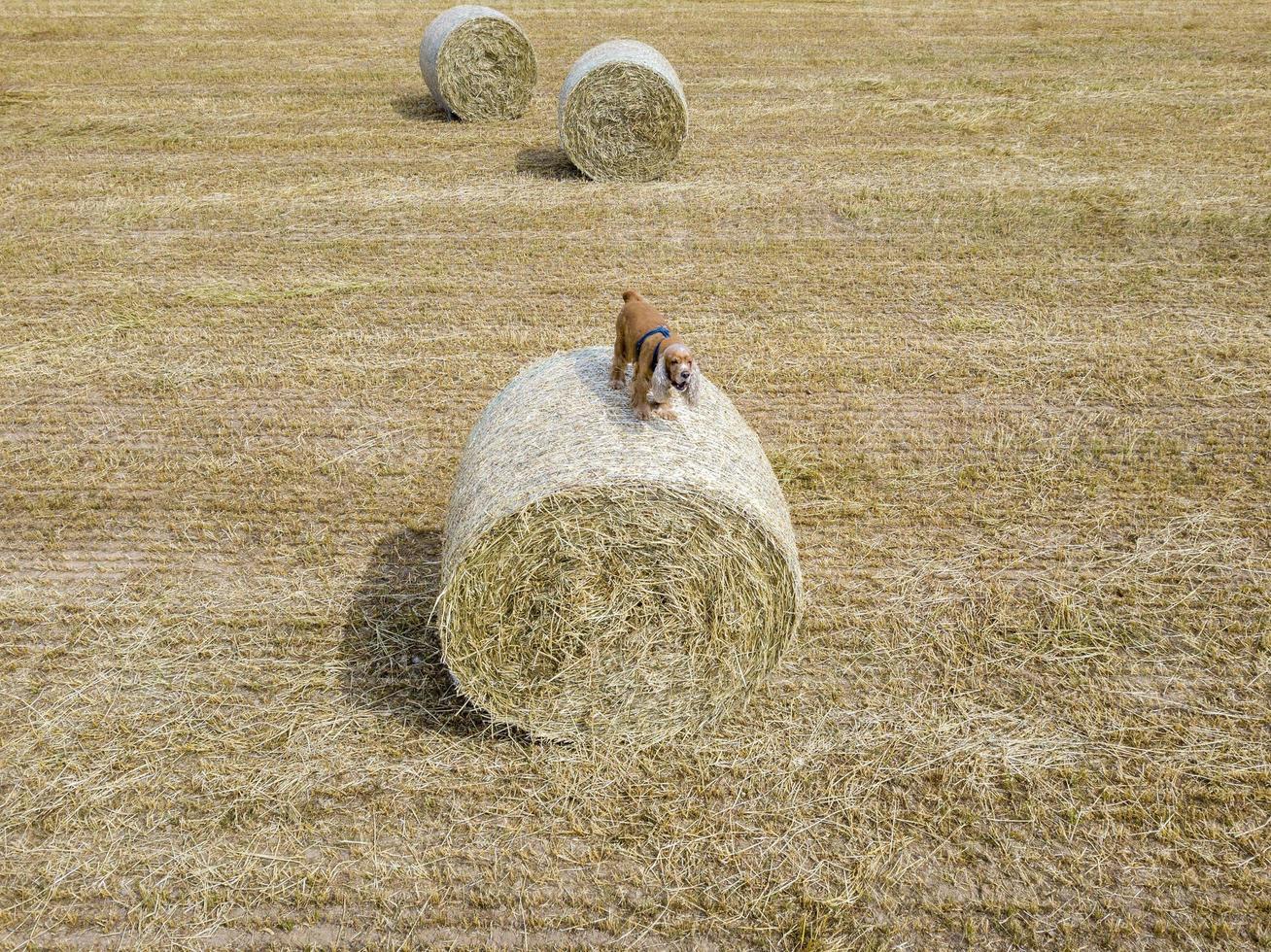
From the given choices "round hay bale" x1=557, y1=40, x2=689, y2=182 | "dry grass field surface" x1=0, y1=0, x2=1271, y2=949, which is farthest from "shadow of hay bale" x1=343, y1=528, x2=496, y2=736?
"round hay bale" x1=557, y1=40, x2=689, y2=182

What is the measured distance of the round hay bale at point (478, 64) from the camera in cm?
1391

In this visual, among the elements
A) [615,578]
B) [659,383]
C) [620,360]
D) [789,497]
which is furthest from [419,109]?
[615,578]

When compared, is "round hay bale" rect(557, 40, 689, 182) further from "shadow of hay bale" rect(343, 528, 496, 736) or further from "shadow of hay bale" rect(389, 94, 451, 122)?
"shadow of hay bale" rect(343, 528, 496, 736)

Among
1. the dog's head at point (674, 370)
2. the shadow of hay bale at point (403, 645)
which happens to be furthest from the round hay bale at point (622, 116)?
the dog's head at point (674, 370)

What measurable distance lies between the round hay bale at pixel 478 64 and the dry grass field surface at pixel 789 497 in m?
1.40

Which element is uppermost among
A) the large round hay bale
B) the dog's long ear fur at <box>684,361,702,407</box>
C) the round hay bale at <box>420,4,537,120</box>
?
the round hay bale at <box>420,4,537,120</box>

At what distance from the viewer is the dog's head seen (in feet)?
14.3

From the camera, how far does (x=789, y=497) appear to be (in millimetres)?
6332

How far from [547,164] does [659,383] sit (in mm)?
9087

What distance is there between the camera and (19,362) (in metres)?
8.00

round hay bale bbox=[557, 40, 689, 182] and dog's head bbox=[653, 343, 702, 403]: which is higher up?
round hay bale bbox=[557, 40, 689, 182]

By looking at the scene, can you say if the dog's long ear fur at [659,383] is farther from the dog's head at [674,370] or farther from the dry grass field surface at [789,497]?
the dry grass field surface at [789,497]

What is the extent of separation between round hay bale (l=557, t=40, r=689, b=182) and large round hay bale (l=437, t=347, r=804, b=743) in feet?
26.3

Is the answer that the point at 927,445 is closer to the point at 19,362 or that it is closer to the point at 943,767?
the point at 943,767
